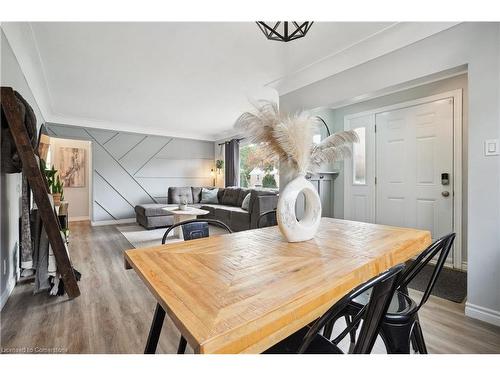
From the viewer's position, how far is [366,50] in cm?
248

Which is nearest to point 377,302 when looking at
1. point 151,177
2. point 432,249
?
point 432,249

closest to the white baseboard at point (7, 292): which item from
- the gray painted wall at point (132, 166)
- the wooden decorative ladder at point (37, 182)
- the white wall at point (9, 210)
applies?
Result: the white wall at point (9, 210)

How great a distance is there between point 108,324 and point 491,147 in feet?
9.65

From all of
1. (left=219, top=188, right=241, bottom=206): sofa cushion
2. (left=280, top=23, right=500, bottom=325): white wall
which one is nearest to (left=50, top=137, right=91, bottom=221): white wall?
(left=219, top=188, right=241, bottom=206): sofa cushion

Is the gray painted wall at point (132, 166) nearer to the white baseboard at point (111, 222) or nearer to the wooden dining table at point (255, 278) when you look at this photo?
the white baseboard at point (111, 222)

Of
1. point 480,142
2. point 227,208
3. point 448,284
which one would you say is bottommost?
point 448,284

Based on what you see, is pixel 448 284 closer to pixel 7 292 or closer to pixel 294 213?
pixel 294 213

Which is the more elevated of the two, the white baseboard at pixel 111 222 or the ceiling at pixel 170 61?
the ceiling at pixel 170 61

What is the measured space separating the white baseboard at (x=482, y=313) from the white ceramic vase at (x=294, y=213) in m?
1.50

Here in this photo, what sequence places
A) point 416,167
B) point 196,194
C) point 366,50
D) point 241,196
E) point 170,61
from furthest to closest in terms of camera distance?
point 196,194 < point 241,196 < point 416,167 < point 170,61 < point 366,50

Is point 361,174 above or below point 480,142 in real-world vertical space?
below

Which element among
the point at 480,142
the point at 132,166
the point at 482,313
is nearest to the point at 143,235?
the point at 132,166

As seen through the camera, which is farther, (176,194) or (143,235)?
(176,194)

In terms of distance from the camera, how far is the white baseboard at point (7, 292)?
6.64 feet
